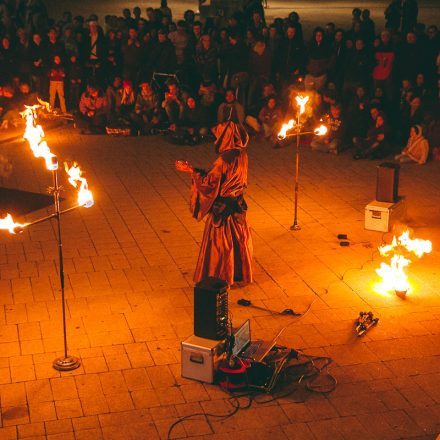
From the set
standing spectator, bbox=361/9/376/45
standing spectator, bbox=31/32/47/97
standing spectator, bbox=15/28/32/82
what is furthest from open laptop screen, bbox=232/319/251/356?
standing spectator, bbox=15/28/32/82

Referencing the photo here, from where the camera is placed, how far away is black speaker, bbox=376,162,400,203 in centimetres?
1125

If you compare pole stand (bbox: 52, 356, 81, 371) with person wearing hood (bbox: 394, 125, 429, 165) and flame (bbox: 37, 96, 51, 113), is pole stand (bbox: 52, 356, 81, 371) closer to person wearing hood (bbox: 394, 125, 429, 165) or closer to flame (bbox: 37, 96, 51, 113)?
person wearing hood (bbox: 394, 125, 429, 165)

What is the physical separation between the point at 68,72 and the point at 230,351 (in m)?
12.3

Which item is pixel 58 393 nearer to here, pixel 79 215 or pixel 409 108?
pixel 79 215

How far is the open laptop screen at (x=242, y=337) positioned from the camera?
7523 millimetres

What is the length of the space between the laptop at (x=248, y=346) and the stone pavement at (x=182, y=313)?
419 millimetres

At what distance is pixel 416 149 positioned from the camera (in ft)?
48.6

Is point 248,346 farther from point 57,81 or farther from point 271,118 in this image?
point 57,81

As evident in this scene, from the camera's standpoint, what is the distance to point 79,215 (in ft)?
39.1

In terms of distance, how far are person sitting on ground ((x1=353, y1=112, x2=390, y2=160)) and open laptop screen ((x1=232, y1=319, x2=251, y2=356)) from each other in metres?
7.94

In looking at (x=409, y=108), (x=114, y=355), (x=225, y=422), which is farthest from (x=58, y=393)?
(x=409, y=108)

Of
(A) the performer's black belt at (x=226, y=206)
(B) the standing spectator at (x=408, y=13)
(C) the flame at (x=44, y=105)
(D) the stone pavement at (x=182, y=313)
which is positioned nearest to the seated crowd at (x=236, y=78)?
(C) the flame at (x=44, y=105)

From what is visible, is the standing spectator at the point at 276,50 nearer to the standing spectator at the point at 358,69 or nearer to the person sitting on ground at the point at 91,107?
the standing spectator at the point at 358,69

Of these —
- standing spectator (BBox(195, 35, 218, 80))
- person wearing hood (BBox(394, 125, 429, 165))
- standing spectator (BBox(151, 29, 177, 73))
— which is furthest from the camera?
standing spectator (BBox(151, 29, 177, 73))
